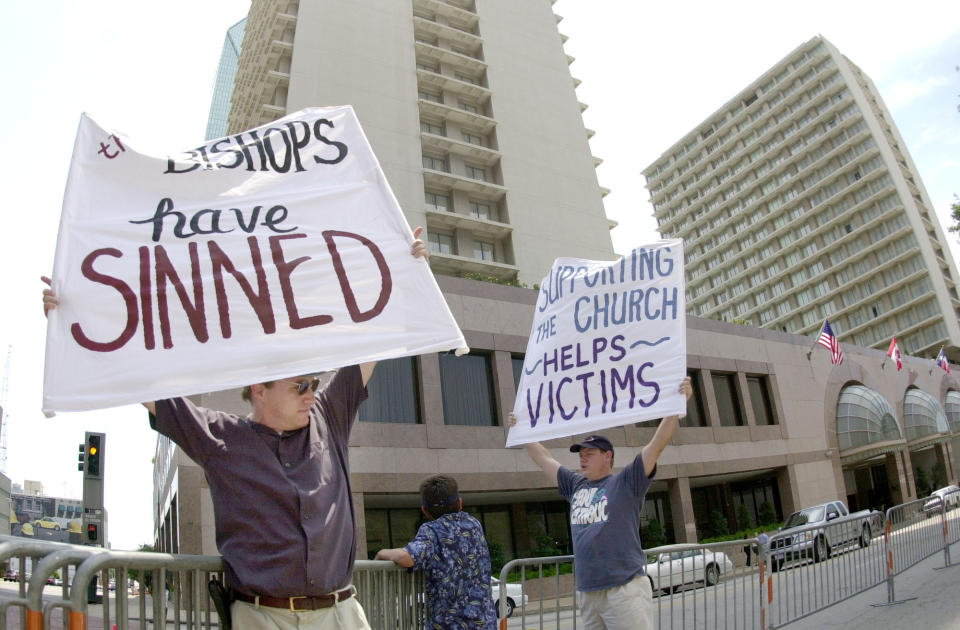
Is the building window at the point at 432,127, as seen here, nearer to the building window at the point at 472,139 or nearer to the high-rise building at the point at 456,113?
the high-rise building at the point at 456,113

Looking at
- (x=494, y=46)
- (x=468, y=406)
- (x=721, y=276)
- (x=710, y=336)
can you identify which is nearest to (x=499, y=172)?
(x=494, y=46)

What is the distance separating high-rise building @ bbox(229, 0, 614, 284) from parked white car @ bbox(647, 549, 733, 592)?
1308 inches

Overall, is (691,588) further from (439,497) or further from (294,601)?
(294,601)

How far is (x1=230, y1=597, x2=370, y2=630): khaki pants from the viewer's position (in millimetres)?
2820

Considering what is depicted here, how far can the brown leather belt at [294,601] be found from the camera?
9.20ft

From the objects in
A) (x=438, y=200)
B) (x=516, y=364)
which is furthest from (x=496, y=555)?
(x=438, y=200)

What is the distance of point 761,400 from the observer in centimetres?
3366

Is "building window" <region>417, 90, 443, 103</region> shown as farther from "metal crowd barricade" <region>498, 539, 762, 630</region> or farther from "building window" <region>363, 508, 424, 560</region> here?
"metal crowd barricade" <region>498, 539, 762, 630</region>

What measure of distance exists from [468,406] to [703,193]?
83.6 m

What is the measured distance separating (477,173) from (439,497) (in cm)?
4273

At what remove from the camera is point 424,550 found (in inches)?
166

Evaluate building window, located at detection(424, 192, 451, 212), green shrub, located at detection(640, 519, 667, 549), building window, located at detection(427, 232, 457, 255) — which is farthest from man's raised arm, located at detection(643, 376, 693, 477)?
building window, located at detection(424, 192, 451, 212)

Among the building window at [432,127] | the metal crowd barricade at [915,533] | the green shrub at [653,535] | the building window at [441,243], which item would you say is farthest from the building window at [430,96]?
the metal crowd barricade at [915,533]

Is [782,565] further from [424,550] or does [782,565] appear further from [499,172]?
[499,172]
